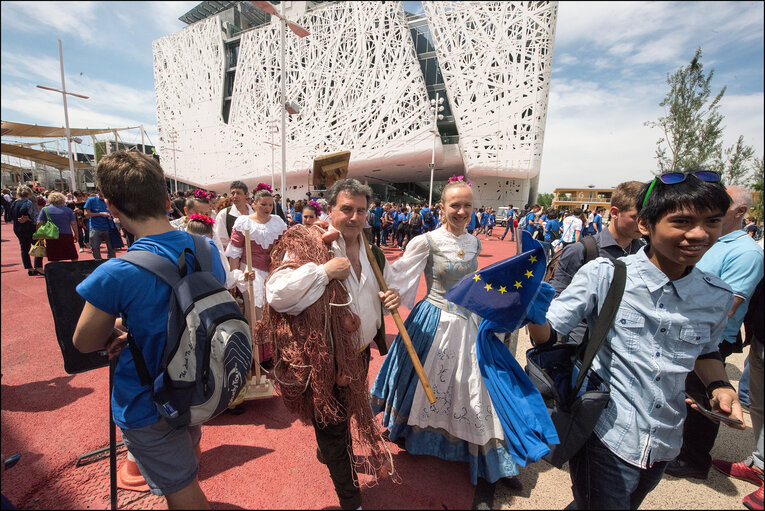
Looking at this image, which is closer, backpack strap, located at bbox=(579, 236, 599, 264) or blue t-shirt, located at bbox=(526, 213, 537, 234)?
backpack strap, located at bbox=(579, 236, 599, 264)

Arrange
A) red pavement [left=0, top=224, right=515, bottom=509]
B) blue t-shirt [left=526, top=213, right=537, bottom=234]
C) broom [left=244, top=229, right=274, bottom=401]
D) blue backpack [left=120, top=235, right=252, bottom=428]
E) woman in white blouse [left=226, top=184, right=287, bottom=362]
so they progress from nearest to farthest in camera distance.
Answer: blue backpack [left=120, top=235, right=252, bottom=428]
red pavement [left=0, top=224, right=515, bottom=509]
broom [left=244, top=229, right=274, bottom=401]
woman in white blouse [left=226, top=184, right=287, bottom=362]
blue t-shirt [left=526, top=213, right=537, bottom=234]

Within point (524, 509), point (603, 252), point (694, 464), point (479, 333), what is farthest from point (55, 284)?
point (694, 464)

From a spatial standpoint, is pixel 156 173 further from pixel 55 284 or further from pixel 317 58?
pixel 317 58

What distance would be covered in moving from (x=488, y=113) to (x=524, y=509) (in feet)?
91.4

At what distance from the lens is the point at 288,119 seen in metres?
30.6

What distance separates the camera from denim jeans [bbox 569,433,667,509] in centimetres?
155

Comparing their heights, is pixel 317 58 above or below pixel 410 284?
above

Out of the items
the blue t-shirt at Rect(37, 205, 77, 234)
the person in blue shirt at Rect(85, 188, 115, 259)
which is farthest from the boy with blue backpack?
the person in blue shirt at Rect(85, 188, 115, 259)

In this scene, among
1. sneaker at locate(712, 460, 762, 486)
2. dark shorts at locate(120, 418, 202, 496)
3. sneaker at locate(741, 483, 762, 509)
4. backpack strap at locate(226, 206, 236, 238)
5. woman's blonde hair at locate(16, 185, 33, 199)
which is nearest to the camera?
dark shorts at locate(120, 418, 202, 496)

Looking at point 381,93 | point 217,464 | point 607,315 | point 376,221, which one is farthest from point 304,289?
point 381,93

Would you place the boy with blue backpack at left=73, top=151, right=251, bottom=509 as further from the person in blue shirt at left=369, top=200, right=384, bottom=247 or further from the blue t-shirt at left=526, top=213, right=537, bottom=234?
the blue t-shirt at left=526, top=213, right=537, bottom=234

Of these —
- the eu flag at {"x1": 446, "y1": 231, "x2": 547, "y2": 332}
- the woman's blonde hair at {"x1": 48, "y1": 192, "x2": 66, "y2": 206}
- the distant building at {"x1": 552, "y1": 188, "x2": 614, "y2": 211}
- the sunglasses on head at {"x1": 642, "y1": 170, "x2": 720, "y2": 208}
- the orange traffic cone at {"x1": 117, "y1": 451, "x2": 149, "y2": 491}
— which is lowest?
the orange traffic cone at {"x1": 117, "y1": 451, "x2": 149, "y2": 491}

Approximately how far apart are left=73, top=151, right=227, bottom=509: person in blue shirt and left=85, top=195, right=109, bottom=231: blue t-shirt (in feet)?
27.8

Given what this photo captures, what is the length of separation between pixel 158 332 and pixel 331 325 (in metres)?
0.82
